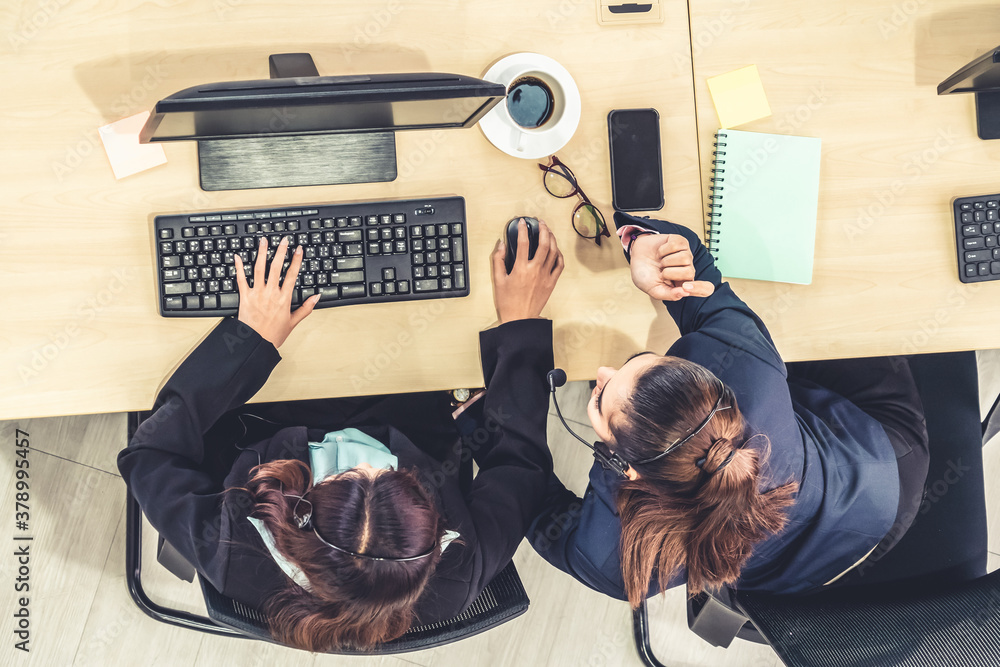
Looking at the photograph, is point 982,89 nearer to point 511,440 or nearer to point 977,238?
point 977,238

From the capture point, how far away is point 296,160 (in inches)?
40.2

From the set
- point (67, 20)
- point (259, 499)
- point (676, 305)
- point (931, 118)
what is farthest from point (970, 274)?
point (67, 20)

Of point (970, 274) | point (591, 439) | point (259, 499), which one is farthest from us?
point (591, 439)

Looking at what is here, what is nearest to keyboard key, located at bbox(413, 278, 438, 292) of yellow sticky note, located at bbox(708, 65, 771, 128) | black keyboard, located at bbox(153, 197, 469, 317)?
black keyboard, located at bbox(153, 197, 469, 317)

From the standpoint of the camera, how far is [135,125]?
999 millimetres

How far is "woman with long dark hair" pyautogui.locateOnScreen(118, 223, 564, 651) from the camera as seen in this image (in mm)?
865

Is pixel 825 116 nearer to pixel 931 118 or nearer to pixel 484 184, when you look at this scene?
pixel 931 118

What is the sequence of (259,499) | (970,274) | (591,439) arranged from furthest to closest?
(591,439) → (970,274) → (259,499)

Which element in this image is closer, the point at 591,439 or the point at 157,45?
the point at 157,45

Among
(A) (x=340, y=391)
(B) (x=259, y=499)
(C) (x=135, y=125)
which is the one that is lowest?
(B) (x=259, y=499)

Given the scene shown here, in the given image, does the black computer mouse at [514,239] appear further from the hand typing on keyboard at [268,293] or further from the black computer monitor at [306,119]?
the hand typing on keyboard at [268,293]

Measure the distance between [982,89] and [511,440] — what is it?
38.3 inches

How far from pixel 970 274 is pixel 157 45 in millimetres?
1364

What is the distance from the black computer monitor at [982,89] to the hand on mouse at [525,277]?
2.29 ft
